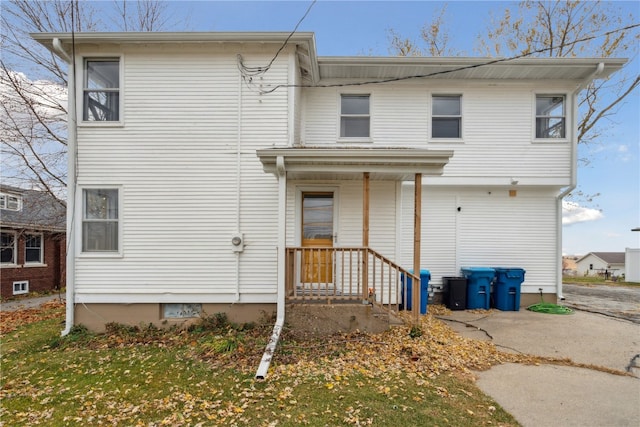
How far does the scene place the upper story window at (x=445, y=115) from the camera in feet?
25.3

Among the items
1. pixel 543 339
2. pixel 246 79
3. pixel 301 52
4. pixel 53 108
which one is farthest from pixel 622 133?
pixel 53 108

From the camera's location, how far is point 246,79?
607 cm

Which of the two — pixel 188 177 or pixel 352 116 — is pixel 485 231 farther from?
pixel 188 177

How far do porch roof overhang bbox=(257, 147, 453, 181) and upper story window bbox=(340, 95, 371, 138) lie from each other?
263 centimetres

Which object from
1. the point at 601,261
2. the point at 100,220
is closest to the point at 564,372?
the point at 100,220

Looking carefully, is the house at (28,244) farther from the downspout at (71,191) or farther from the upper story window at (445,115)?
the upper story window at (445,115)

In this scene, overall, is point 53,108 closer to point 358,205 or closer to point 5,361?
point 5,361

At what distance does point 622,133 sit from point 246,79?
12.7 m

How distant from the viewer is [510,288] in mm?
7293

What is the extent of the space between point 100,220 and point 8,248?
379 inches

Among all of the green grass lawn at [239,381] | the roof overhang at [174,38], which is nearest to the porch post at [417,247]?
the green grass lawn at [239,381]

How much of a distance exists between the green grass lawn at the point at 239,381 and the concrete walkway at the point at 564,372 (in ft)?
1.22

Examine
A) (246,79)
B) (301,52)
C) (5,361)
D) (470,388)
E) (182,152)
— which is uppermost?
(301,52)

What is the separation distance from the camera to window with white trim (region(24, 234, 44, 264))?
1238 centimetres
